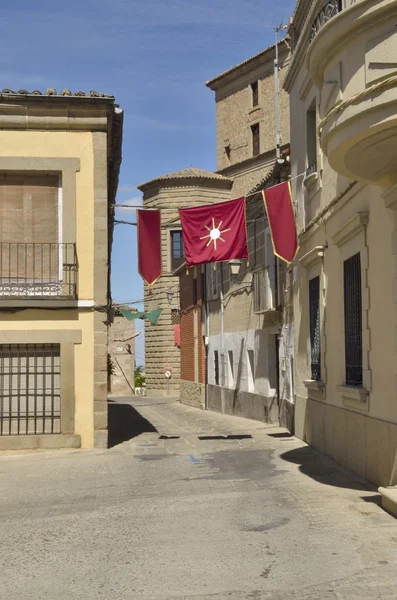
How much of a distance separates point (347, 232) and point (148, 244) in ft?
17.6

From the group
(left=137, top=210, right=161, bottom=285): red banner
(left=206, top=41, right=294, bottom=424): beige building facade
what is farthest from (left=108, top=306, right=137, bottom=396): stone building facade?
(left=137, top=210, right=161, bottom=285): red banner

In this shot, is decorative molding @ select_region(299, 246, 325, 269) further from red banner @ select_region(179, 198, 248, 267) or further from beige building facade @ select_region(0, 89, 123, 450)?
beige building facade @ select_region(0, 89, 123, 450)

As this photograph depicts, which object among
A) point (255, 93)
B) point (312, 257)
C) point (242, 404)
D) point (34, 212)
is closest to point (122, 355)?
point (255, 93)

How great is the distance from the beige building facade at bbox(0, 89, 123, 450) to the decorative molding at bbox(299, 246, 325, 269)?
3533mm

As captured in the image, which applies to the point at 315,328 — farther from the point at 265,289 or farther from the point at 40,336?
the point at 265,289

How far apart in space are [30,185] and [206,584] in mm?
10609

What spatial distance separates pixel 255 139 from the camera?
1649 inches

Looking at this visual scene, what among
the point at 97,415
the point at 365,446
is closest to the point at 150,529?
the point at 365,446

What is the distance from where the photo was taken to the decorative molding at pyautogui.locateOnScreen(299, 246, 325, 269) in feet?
44.8

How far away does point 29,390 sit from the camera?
1491cm

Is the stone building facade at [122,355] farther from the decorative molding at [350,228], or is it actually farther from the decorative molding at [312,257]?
the decorative molding at [350,228]

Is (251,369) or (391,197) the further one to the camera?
(251,369)

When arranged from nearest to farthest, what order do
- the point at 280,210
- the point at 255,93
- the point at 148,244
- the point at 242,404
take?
the point at 280,210, the point at 148,244, the point at 242,404, the point at 255,93

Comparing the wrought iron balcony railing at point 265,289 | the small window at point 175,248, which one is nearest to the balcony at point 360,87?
the wrought iron balcony railing at point 265,289
